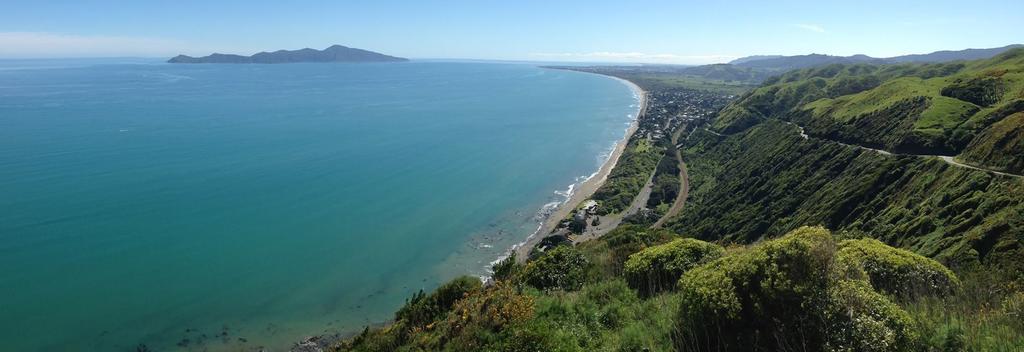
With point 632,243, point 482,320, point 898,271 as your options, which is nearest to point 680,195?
point 632,243

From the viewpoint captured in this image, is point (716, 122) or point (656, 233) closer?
point (656, 233)

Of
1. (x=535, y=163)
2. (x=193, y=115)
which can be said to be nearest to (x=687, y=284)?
(x=535, y=163)

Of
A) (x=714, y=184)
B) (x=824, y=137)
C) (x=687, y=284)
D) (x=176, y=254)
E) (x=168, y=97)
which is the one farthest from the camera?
(x=168, y=97)

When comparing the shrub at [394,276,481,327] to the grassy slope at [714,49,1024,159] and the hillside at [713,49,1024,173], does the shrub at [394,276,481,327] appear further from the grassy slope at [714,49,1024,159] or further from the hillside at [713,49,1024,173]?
the grassy slope at [714,49,1024,159]

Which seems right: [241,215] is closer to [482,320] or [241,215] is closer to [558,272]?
[558,272]

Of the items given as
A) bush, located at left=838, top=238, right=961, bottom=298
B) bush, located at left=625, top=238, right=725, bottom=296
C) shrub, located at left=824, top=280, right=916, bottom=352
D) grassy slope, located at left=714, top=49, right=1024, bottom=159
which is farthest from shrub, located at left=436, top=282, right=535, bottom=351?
grassy slope, located at left=714, top=49, right=1024, bottom=159

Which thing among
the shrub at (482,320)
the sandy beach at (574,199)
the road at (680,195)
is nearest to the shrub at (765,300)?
the shrub at (482,320)

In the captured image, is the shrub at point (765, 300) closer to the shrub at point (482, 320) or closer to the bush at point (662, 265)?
the shrub at point (482, 320)

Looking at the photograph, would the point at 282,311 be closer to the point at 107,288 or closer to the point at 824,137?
the point at 107,288
